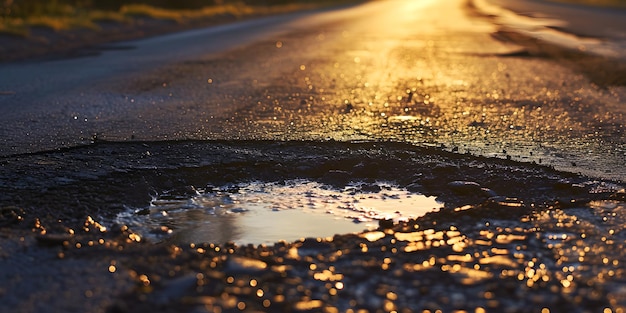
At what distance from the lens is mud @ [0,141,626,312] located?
3582mm

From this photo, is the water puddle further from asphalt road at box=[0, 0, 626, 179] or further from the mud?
asphalt road at box=[0, 0, 626, 179]

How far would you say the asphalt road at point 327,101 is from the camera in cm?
739

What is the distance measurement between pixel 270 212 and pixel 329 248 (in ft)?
2.81

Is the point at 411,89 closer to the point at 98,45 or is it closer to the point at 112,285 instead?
the point at 112,285

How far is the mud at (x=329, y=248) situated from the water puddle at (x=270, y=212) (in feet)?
0.43

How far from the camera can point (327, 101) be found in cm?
1006

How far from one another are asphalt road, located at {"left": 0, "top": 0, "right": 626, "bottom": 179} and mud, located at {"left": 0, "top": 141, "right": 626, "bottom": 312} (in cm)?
92

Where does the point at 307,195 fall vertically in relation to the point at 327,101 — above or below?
above

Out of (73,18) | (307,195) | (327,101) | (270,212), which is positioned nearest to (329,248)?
(270,212)

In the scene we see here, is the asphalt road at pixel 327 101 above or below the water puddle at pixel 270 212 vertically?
below

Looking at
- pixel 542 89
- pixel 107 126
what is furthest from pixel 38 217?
pixel 542 89

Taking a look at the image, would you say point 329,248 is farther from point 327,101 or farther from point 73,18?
point 73,18

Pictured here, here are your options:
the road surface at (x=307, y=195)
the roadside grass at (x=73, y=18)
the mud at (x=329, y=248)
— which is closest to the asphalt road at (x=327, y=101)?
the road surface at (x=307, y=195)

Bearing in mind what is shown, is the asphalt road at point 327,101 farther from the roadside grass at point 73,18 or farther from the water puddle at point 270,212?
the roadside grass at point 73,18
